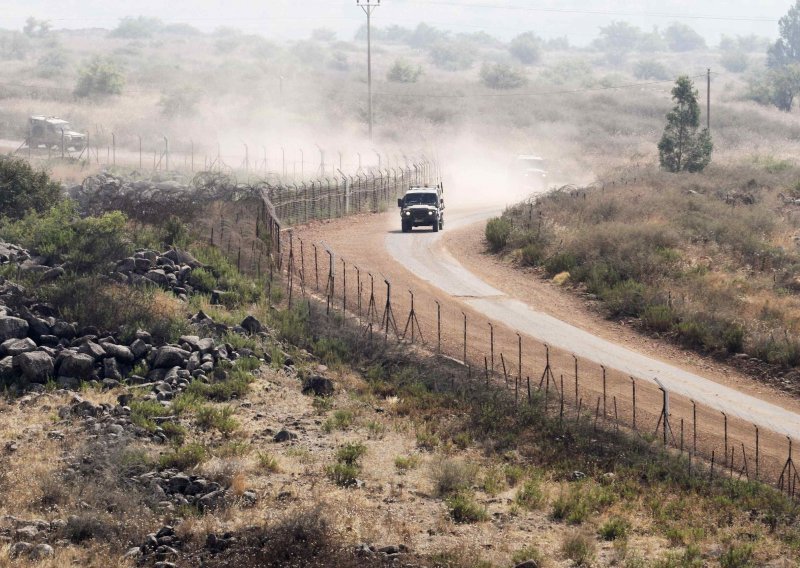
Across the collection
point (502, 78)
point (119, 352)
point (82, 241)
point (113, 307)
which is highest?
point (502, 78)

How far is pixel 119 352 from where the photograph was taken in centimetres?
2458

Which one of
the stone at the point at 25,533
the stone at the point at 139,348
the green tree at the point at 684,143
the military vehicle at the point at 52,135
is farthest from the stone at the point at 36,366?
the military vehicle at the point at 52,135

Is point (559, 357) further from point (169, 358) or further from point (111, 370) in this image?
point (111, 370)

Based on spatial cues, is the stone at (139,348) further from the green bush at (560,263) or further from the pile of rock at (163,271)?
the green bush at (560,263)

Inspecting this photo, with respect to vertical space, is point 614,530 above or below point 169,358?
below

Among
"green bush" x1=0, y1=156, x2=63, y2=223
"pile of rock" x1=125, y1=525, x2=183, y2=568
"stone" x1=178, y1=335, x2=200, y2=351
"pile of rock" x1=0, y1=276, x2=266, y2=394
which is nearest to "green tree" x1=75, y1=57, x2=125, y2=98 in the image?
"green bush" x1=0, y1=156, x2=63, y2=223

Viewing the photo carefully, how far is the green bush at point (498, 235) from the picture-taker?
4156cm

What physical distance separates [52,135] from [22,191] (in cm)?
4039

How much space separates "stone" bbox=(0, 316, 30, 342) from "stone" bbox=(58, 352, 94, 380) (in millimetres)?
1524

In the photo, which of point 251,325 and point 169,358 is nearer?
point 169,358

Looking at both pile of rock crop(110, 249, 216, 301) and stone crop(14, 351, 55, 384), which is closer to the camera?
stone crop(14, 351, 55, 384)

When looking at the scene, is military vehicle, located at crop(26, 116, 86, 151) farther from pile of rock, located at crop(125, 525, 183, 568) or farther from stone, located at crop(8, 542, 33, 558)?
stone, located at crop(8, 542, 33, 558)

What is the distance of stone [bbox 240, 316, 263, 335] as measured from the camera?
27.3 meters

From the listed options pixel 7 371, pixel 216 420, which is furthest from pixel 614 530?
pixel 7 371
